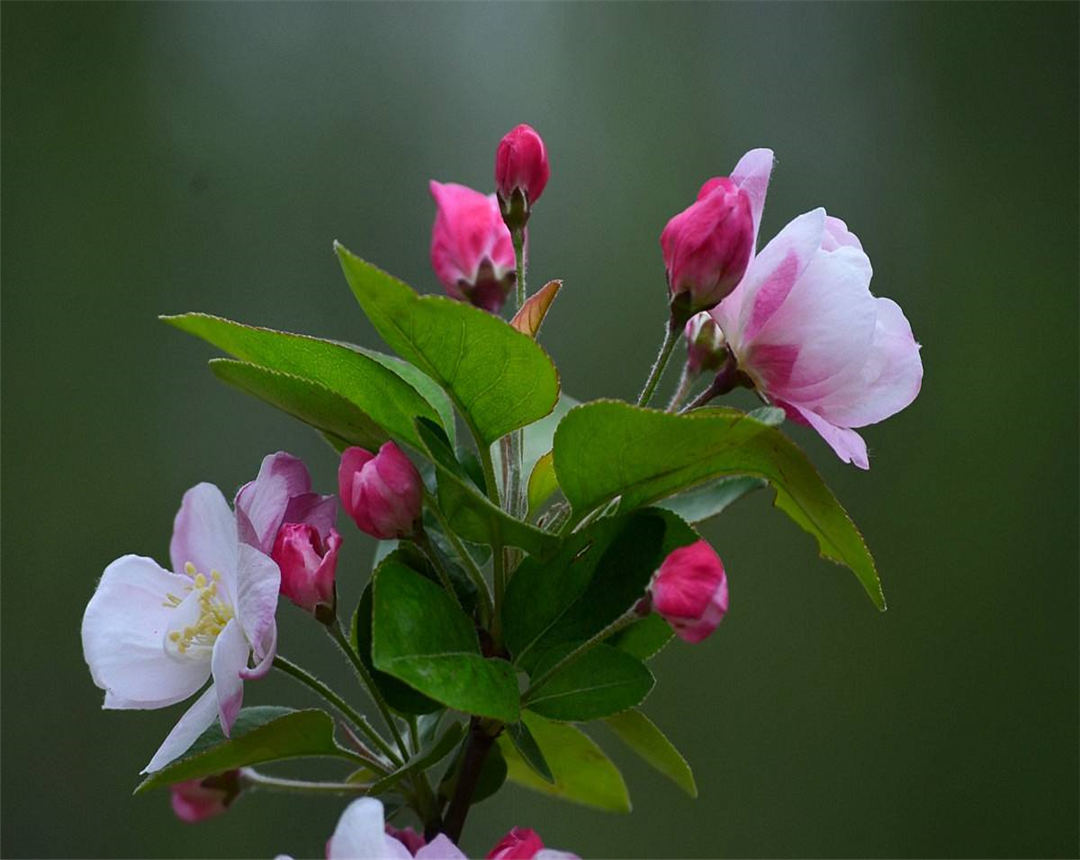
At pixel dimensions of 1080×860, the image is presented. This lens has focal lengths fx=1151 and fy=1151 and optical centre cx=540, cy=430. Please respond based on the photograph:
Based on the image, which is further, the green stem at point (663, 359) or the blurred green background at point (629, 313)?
the blurred green background at point (629, 313)

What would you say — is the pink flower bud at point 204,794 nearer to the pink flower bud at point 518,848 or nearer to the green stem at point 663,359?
the pink flower bud at point 518,848

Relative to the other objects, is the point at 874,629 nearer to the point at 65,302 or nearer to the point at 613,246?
the point at 613,246

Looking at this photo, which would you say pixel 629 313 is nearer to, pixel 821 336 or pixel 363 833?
pixel 821 336

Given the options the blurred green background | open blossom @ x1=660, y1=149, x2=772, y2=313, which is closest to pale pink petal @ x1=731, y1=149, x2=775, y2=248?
open blossom @ x1=660, y1=149, x2=772, y2=313

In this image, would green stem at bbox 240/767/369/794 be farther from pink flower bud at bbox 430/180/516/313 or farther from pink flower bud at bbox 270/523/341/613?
pink flower bud at bbox 430/180/516/313

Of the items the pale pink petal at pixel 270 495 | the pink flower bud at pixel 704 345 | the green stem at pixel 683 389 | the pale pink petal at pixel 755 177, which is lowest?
the pale pink petal at pixel 270 495

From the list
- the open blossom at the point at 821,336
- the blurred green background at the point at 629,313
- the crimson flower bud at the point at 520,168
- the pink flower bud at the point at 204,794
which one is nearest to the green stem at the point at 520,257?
the crimson flower bud at the point at 520,168
